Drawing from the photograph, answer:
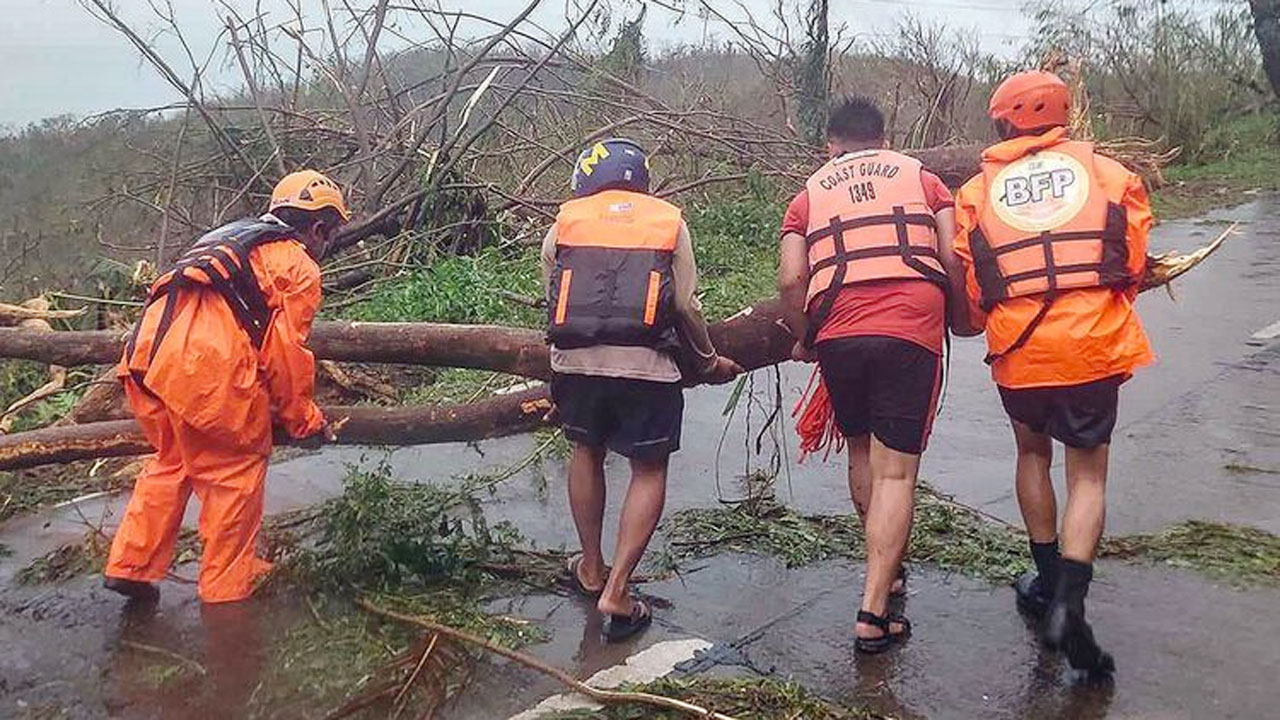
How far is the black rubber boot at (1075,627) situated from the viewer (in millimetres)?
3656

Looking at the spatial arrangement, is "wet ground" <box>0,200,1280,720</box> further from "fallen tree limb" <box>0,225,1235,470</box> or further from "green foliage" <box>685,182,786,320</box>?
"green foliage" <box>685,182,786,320</box>

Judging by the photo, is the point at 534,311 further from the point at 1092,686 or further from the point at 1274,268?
the point at 1274,268

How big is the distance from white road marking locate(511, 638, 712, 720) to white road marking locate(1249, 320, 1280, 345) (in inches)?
247

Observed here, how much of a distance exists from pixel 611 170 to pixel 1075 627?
6.74 ft

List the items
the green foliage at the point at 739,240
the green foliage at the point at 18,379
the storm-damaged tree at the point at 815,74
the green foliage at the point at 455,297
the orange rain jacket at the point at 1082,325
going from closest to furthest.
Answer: the orange rain jacket at the point at 1082,325 < the green foliage at the point at 18,379 < the green foliage at the point at 455,297 < the green foliage at the point at 739,240 < the storm-damaged tree at the point at 815,74

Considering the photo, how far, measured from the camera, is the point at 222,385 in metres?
4.19

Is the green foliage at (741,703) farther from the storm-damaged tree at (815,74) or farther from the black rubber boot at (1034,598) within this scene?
the storm-damaged tree at (815,74)

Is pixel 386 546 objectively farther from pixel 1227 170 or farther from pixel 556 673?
pixel 1227 170

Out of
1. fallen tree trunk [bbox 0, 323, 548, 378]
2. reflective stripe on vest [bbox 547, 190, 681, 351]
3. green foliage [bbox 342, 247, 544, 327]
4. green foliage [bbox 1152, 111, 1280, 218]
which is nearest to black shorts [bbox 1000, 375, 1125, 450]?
reflective stripe on vest [bbox 547, 190, 681, 351]

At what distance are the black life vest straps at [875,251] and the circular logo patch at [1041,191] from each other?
243 mm

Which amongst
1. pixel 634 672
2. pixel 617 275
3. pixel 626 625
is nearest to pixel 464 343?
pixel 617 275

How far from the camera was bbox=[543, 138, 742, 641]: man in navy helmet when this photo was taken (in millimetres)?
4035

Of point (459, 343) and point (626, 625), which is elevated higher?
point (459, 343)

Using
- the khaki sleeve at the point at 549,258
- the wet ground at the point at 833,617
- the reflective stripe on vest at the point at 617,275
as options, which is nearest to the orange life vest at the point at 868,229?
the reflective stripe on vest at the point at 617,275
